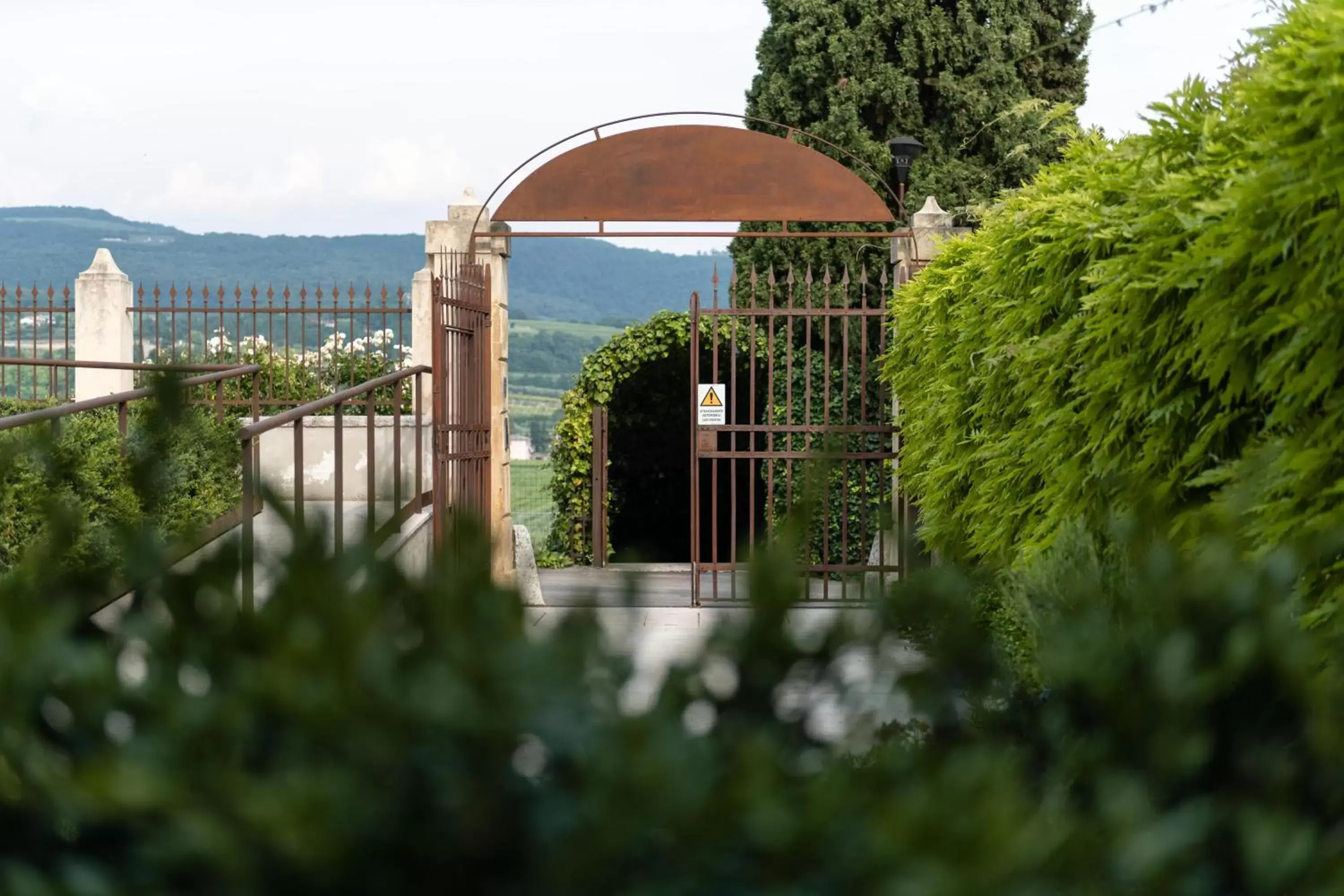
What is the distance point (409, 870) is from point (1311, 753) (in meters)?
0.98

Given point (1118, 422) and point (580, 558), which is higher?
point (1118, 422)

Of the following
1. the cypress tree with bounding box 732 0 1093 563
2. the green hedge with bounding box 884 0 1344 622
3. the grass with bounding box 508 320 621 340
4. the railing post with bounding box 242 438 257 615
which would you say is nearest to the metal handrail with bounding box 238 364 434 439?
the railing post with bounding box 242 438 257 615

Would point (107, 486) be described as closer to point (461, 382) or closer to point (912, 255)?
point (461, 382)

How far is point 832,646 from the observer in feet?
4.50

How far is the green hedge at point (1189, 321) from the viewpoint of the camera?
2.96m

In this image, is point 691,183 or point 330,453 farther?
point 330,453

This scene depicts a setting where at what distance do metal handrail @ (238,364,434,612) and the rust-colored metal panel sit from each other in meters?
1.72

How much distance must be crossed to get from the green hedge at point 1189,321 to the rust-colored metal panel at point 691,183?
3.86 meters

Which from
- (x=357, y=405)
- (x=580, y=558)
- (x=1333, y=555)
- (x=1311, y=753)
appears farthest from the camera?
(x=580, y=558)

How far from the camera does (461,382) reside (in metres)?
8.88

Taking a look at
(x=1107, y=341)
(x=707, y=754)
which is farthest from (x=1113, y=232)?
(x=707, y=754)

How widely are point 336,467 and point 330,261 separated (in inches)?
2933

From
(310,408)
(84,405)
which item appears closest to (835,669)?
(310,408)

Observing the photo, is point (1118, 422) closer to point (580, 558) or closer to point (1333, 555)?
point (1333, 555)
